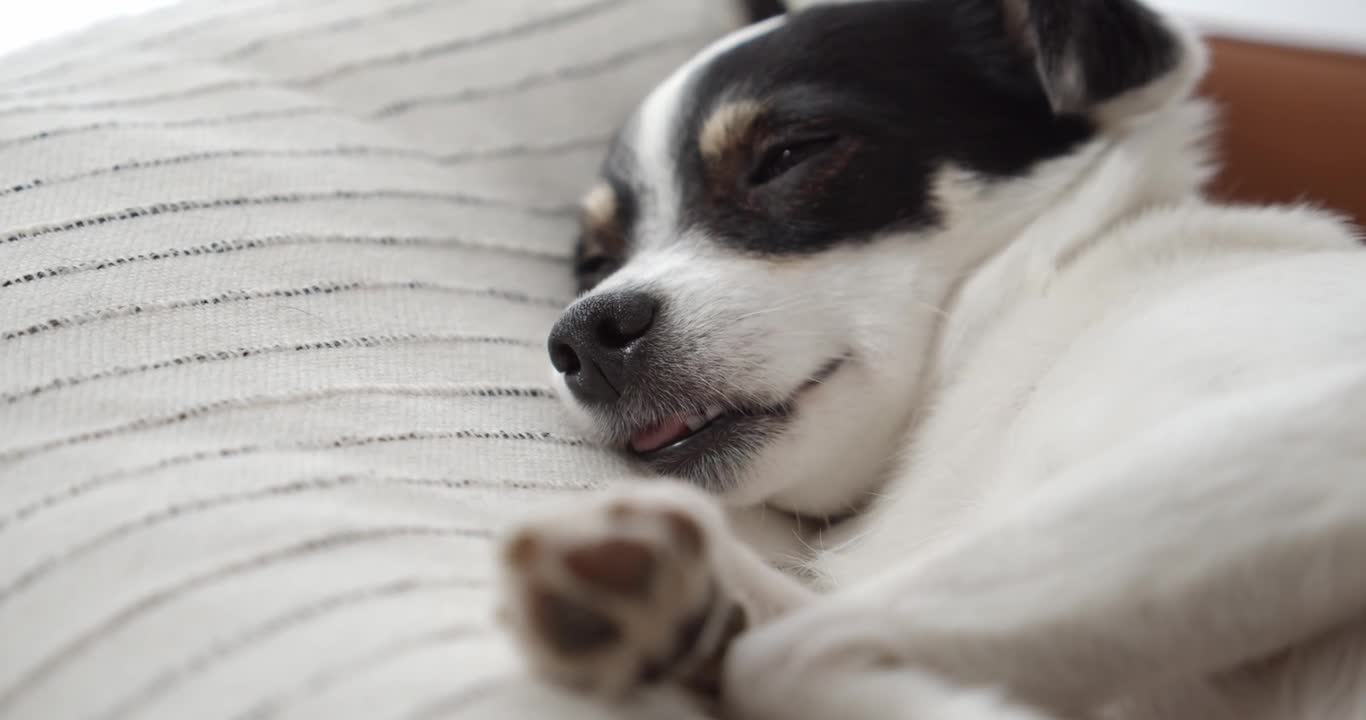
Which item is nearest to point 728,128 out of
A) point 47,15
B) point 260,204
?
point 260,204

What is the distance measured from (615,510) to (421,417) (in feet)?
1.41

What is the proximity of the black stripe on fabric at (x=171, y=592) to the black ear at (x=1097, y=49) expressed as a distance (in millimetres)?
942

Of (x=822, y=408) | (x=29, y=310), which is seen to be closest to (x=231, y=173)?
(x=29, y=310)

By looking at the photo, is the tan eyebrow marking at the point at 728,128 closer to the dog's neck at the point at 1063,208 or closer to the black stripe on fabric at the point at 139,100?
the dog's neck at the point at 1063,208

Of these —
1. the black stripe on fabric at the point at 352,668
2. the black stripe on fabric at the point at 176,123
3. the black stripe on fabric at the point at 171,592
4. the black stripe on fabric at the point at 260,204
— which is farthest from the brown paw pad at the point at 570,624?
the black stripe on fabric at the point at 176,123

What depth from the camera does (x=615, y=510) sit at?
67 cm

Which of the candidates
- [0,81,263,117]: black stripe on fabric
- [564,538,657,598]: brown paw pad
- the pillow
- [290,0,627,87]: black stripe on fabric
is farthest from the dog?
[0,81,263,117]: black stripe on fabric

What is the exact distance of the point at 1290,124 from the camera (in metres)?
1.68

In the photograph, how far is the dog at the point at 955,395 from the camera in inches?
27.1

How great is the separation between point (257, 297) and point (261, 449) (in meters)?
0.25

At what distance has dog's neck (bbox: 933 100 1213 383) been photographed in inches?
47.4

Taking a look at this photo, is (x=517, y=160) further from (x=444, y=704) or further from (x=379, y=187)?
(x=444, y=704)

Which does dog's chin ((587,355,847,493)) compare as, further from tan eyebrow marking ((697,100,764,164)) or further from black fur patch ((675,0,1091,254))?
tan eyebrow marking ((697,100,764,164))

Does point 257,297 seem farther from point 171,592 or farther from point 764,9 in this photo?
point 764,9
